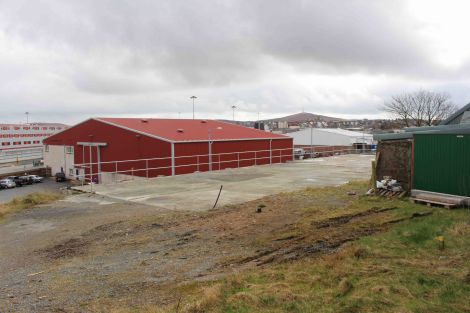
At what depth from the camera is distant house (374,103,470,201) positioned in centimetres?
1148

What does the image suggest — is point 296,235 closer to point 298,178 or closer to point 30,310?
point 30,310

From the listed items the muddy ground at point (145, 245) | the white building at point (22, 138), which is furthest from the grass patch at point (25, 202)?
the white building at point (22, 138)

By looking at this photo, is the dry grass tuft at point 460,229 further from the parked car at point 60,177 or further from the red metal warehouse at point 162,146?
the parked car at point 60,177

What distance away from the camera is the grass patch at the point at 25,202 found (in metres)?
13.3

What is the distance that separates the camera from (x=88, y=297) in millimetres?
6195

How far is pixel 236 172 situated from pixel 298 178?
437cm

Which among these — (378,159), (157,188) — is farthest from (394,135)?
(157,188)

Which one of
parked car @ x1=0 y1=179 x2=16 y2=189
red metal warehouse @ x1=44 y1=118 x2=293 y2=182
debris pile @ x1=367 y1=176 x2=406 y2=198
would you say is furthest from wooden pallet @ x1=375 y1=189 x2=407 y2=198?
parked car @ x1=0 y1=179 x2=16 y2=189

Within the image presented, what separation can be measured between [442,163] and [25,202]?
43.1 feet

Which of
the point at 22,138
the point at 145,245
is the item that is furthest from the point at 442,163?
the point at 22,138

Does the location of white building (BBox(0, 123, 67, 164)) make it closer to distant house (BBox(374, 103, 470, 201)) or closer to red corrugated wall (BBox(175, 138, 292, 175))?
red corrugated wall (BBox(175, 138, 292, 175))

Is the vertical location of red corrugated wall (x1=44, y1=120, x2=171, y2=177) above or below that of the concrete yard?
above

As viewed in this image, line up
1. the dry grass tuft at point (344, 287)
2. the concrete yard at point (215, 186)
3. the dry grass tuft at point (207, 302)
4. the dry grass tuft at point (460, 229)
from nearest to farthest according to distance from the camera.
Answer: the dry grass tuft at point (207, 302) → the dry grass tuft at point (344, 287) → the dry grass tuft at point (460, 229) → the concrete yard at point (215, 186)

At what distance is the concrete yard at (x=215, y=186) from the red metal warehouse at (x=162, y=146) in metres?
6.21
